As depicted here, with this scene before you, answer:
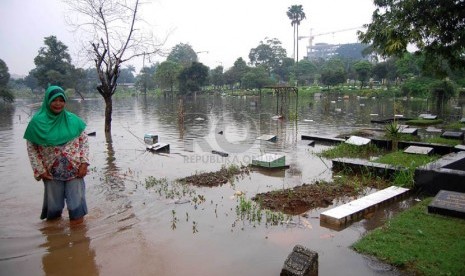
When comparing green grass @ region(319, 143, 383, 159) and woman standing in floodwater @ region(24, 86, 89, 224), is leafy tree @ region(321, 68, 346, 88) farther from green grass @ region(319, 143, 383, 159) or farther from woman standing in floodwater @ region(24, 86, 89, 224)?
woman standing in floodwater @ region(24, 86, 89, 224)

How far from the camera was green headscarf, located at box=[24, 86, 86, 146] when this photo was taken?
14.9 ft

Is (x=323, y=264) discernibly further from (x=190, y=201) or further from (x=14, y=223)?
(x=14, y=223)

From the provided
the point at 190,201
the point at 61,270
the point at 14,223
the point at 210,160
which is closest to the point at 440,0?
the point at 190,201

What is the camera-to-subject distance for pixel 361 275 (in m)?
4.01

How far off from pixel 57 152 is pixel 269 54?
85.3 m

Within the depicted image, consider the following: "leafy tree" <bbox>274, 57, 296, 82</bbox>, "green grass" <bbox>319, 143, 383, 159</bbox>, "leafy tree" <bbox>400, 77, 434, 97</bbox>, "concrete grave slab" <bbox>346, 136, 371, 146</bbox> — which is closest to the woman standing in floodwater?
"green grass" <bbox>319, 143, 383, 159</bbox>

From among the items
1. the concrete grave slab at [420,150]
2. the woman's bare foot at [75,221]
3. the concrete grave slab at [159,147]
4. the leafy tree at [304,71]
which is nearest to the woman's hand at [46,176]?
the woman's bare foot at [75,221]

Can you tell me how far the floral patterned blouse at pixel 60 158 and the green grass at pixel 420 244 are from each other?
13.1ft

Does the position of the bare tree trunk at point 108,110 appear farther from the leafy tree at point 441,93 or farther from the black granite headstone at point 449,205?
the leafy tree at point 441,93

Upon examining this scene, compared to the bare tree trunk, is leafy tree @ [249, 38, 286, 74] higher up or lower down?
higher up

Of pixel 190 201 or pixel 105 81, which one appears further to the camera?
pixel 105 81

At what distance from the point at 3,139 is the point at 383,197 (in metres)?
16.2

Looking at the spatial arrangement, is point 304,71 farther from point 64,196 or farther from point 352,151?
point 64,196

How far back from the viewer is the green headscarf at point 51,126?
4.54 m
